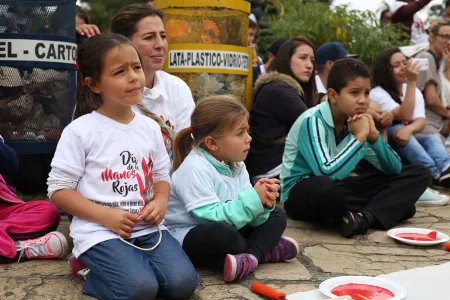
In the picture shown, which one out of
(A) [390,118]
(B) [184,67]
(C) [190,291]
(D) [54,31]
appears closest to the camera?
(C) [190,291]

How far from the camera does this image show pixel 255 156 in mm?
4352

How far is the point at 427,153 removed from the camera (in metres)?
5.07

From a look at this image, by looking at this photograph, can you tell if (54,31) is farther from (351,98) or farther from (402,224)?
(402,224)

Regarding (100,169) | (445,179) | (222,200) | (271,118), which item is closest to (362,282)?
(222,200)

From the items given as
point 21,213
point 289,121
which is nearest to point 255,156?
point 289,121

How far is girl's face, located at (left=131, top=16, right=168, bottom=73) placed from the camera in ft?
10.7

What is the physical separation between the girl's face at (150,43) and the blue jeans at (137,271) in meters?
1.15

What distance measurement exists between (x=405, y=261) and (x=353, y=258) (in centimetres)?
25

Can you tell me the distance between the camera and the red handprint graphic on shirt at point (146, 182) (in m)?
2.47

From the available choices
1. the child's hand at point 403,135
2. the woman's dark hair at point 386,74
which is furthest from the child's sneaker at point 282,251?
the woman's dark hair at point 386,74

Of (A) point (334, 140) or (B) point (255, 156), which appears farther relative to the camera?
(B) point (255, 156)

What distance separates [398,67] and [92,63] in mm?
3330

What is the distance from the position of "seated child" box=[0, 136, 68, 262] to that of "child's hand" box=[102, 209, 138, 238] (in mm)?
587

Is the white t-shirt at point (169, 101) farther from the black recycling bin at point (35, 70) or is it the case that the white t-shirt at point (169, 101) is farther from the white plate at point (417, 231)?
the white plate at point (417, 231)
